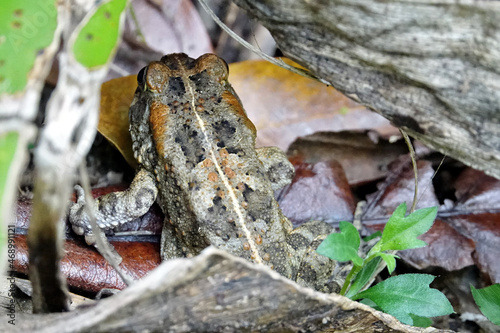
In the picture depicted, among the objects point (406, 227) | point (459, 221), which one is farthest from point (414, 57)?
point (459, 221)

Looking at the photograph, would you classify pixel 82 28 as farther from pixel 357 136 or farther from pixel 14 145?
pixel 357 136

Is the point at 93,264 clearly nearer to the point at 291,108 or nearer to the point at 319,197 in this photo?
the point at 319,197

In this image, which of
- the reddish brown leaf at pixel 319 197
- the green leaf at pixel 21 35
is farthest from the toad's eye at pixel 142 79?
the green leaf at pixel 21 35

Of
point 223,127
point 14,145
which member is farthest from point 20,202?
point 14,145

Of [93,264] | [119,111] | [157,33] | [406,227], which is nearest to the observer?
[406,227]

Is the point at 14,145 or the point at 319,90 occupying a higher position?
the point at 14,145

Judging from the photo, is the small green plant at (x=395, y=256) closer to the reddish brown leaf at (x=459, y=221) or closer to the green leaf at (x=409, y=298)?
the green leaf at (x=409, y=298)

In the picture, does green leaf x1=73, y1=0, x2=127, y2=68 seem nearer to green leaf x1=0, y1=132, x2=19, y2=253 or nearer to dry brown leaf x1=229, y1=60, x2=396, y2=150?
green leaf x1=0, y1=132, x2=19, y2=253
